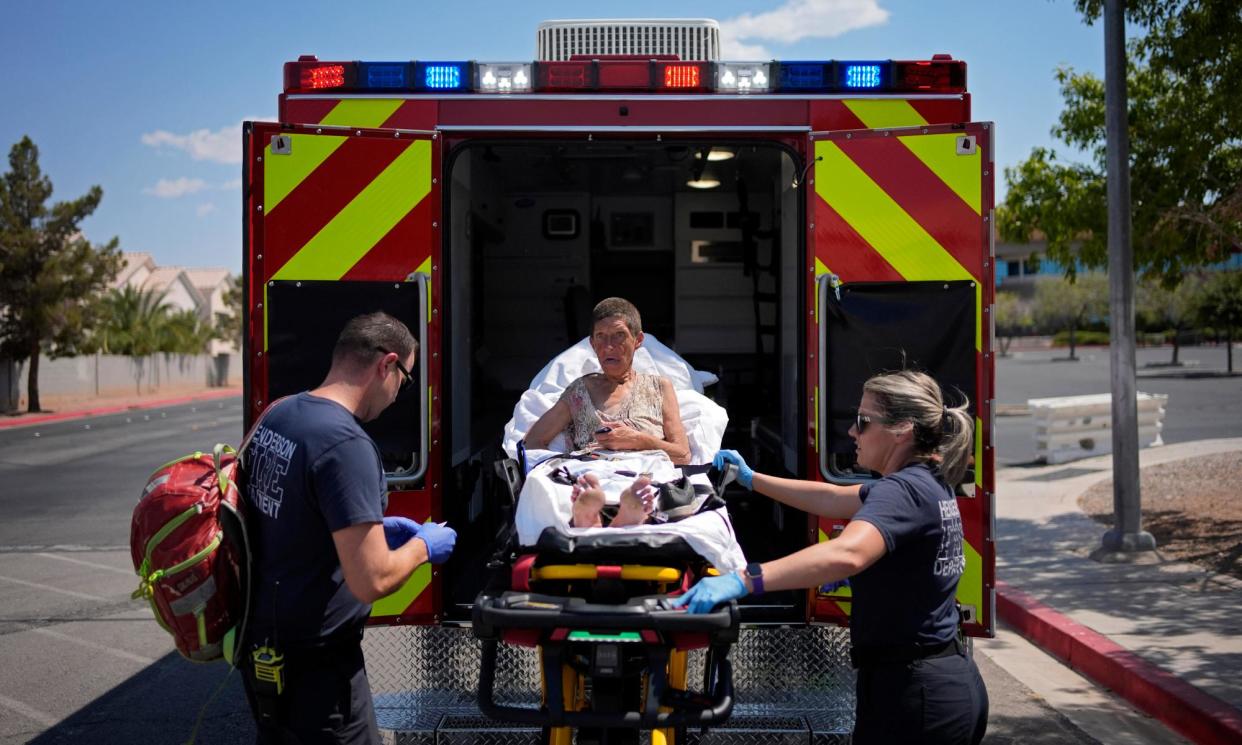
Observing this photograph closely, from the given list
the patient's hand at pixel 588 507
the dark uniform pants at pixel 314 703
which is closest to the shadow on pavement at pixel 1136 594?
the patient's hand at pixel 588 507

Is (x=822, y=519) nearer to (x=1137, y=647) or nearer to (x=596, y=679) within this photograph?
(x=596, y=679)

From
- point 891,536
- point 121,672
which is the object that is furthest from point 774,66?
point 121,672

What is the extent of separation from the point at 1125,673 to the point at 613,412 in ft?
9.83

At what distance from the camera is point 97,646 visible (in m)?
6.45

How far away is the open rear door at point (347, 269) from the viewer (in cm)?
405

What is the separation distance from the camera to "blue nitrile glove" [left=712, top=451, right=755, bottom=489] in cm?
381

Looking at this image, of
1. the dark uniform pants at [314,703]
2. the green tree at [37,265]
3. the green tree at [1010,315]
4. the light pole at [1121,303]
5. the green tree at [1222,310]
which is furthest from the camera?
the green tree at [1010,315]

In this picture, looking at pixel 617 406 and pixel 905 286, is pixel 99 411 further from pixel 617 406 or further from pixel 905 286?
pixel 905 286

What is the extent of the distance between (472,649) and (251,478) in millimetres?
1556

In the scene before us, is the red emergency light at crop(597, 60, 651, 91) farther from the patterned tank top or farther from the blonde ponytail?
the blonde ponytail

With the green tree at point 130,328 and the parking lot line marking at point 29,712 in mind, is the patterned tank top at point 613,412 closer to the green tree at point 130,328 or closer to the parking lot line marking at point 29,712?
the parking lot line marking at point 29,712

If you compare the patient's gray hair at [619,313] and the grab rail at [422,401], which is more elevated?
the patient's gray hair at [619,313]

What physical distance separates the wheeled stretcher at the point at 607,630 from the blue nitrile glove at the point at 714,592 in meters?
0.08

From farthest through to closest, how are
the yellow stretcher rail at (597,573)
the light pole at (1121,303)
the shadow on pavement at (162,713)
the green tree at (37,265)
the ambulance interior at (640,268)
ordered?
the green tree at (37,265)
the light pole at (1121,303)
the ambulance interior at (640,268)
the shadow on pavement at (162,713)
the yellow stretcher rail at (597,573)
